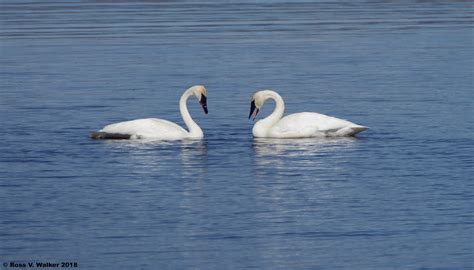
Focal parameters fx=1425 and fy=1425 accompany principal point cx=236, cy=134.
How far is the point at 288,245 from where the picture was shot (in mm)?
10953

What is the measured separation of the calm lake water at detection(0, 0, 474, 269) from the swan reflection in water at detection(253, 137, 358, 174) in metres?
0.03

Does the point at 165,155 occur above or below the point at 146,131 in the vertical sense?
below

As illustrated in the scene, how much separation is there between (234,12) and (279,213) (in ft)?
103

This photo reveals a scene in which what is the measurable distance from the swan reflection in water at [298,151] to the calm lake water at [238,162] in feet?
0.10

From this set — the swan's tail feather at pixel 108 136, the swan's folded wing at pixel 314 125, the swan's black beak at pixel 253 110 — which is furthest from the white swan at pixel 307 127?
the swan's tail feather at pixel 108 136

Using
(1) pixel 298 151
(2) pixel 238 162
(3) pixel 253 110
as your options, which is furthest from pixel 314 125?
(2) pixel 238 162

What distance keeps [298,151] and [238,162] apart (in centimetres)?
99

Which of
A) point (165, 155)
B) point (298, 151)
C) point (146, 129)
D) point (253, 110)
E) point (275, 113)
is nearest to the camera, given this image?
point (165, 155)

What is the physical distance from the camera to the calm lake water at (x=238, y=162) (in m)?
11.0

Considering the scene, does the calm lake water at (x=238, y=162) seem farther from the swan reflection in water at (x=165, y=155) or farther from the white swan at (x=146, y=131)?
the white swan at (x=146, y=131)

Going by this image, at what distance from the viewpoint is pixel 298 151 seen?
1569 cm

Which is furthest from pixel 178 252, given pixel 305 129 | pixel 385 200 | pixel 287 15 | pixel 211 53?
pixel 287 15

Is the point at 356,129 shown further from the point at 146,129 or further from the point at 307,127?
the point at 146,129

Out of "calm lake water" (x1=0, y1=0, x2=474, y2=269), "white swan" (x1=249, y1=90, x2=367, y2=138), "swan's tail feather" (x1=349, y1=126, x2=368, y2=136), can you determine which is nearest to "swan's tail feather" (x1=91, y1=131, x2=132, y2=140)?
"calm lake water" (x1=0, y1=0, x2=474, y2=269)
